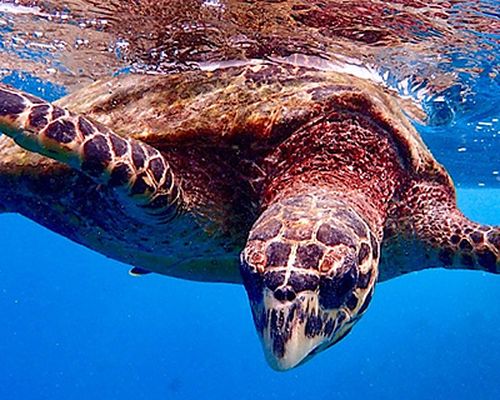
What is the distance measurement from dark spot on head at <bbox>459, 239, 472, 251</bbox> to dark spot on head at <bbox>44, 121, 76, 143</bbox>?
296 centimetres

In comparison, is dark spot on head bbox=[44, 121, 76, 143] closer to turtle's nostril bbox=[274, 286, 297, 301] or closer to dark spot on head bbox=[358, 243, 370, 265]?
turtle's nostril bbox=[274, 286, 297, 301]

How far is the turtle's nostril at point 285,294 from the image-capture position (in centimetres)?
252

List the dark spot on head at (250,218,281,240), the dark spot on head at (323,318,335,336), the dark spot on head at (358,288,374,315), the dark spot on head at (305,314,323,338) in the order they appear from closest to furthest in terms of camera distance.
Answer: the dark spot on head at (305,314,323,338)
the dark spot on head at (323,318,335,336)
the dark spot on head at (250,218,281,240)
the dark spot on head at (358,288,374,315)

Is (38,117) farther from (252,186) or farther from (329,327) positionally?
(329,327)

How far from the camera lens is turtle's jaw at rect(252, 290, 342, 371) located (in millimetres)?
2459

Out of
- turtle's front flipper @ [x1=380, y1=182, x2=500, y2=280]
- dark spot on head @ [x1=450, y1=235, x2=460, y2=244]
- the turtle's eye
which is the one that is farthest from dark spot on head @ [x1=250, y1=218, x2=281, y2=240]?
dark spot on head @ [x1=450, y1=235, x2=460, y2=244]

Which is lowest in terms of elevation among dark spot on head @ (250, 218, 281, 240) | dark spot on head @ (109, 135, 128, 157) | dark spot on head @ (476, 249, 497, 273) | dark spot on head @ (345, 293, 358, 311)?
dark spot on head @ (476, 249, 497, 273)

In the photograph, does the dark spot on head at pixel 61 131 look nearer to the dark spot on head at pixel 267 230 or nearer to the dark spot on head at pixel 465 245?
the dark spot on head at pixel 267 230

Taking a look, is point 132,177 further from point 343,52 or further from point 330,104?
point 343,52

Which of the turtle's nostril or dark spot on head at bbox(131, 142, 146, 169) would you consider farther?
dark spot on head at bbox(131, 142, 146, 169)

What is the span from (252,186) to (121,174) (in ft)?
3.69

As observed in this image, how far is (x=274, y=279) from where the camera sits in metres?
2.56

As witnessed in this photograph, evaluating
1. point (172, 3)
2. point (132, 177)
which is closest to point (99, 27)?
point (172, 3)

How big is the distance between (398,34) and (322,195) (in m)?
3.75
